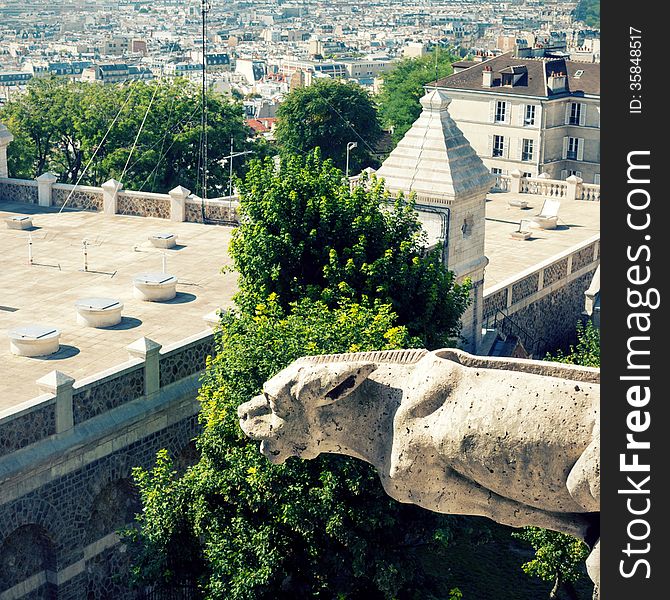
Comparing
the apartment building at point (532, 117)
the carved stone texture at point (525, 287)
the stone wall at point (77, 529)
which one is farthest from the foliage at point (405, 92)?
the stone wall at point (77, 529)

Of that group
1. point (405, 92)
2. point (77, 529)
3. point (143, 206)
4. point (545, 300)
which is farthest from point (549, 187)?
point (405, 92)

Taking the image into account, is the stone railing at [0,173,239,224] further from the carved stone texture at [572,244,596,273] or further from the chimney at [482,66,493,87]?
the chimney at [482,66,493,87]

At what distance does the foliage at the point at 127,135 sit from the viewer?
69438mm

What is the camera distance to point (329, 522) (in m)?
23.4

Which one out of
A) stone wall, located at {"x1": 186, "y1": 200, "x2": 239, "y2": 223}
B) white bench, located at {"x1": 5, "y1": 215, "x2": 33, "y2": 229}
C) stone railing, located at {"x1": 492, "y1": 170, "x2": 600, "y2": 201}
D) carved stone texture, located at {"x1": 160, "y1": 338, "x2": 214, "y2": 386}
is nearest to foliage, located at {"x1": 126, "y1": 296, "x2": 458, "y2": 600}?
carved stone texture, located at {"x1": 160, "y1": 338, "x2": 214, "y2": 386}

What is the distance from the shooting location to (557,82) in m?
92.4

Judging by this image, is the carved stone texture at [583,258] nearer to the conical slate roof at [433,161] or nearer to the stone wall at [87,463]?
the conical slate roof at [433,161]

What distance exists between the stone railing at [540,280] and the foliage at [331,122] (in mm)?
43557

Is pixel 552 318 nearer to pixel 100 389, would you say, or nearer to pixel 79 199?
pixel 79 199

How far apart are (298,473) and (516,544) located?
12.5m

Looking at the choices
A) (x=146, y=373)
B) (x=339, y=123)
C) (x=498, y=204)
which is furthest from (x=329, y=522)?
(x=339, y=123)

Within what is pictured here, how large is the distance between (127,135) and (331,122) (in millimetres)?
22481

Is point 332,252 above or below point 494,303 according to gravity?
above

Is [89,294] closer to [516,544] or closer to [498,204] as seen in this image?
[516,544]
